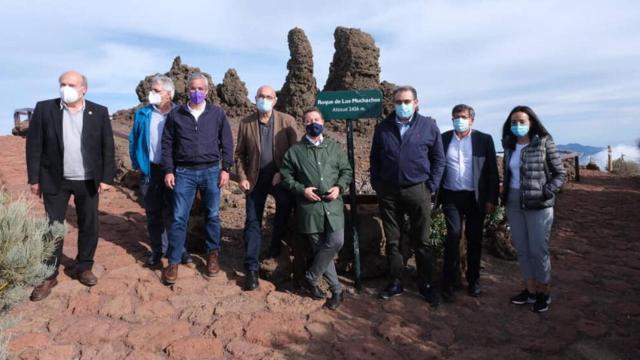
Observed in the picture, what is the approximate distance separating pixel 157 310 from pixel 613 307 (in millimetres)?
4647

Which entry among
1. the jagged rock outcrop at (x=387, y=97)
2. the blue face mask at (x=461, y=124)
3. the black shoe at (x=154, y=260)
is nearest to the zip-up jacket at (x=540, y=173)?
the blue face mask at (x=461, y=124)

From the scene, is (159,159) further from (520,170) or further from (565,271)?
(565,271)

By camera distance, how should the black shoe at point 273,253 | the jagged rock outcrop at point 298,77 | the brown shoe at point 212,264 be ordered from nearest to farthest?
1. the brown shoe at point 212,264
2. the black shoe at point 273,253
3. the jagged rock outcrop at point 298,77

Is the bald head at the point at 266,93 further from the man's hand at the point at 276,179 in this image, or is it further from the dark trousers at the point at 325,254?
the dark trousers at the point at 325,254

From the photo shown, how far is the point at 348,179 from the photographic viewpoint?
474cm

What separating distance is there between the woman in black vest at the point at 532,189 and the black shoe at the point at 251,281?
2.68 metres

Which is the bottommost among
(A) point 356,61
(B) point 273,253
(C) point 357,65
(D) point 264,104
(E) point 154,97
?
(B) point 273,253

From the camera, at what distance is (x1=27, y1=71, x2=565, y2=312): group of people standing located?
15.1 feet

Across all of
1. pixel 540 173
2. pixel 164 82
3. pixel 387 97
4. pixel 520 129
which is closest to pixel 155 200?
pixel 164 82

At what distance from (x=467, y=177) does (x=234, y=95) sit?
22390 millimetres

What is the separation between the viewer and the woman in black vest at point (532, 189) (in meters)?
4.56

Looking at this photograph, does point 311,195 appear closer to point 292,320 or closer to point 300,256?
point 300,256

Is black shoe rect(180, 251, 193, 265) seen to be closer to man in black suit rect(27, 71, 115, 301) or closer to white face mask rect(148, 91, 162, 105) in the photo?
man in black suit rect(27, 71, 115, 301)

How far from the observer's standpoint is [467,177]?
4.89 m
